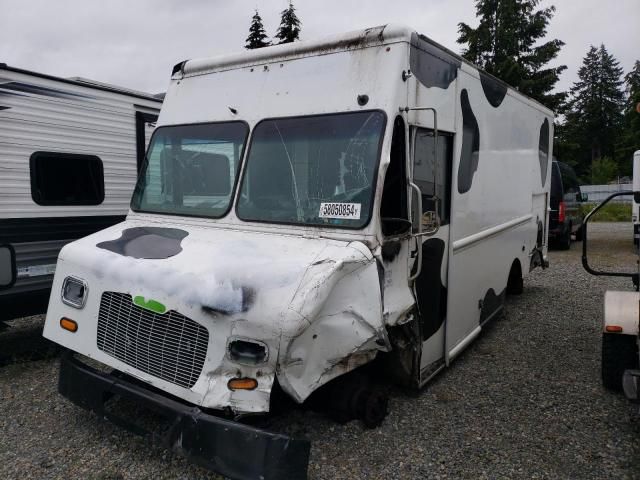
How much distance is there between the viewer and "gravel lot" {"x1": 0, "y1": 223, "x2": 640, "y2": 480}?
3.37 metres

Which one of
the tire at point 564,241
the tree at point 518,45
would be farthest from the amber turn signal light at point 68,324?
the tree at point 518,45

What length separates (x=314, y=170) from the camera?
368cm

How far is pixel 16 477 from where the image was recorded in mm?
3316

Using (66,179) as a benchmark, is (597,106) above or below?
above

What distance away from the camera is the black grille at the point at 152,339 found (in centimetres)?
300

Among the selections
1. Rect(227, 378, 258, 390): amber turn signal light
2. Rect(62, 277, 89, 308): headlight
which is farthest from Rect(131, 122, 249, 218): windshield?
Rect(227, 378, 258, 390): amber turn signal light

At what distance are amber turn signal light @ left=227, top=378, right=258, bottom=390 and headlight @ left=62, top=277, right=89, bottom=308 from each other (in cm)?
130

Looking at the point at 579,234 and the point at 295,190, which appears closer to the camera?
the point at 295,190

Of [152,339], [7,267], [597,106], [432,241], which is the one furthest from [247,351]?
[597,106]

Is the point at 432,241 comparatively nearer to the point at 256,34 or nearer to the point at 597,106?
the point at 256,34

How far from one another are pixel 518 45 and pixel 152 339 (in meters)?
25.0

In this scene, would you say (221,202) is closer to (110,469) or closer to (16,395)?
(110,469)

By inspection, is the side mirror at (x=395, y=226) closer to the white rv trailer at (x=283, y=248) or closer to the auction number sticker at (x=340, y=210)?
the white rv trailer at (x=283, y=248)

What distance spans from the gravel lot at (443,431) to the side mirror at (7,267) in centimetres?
80
